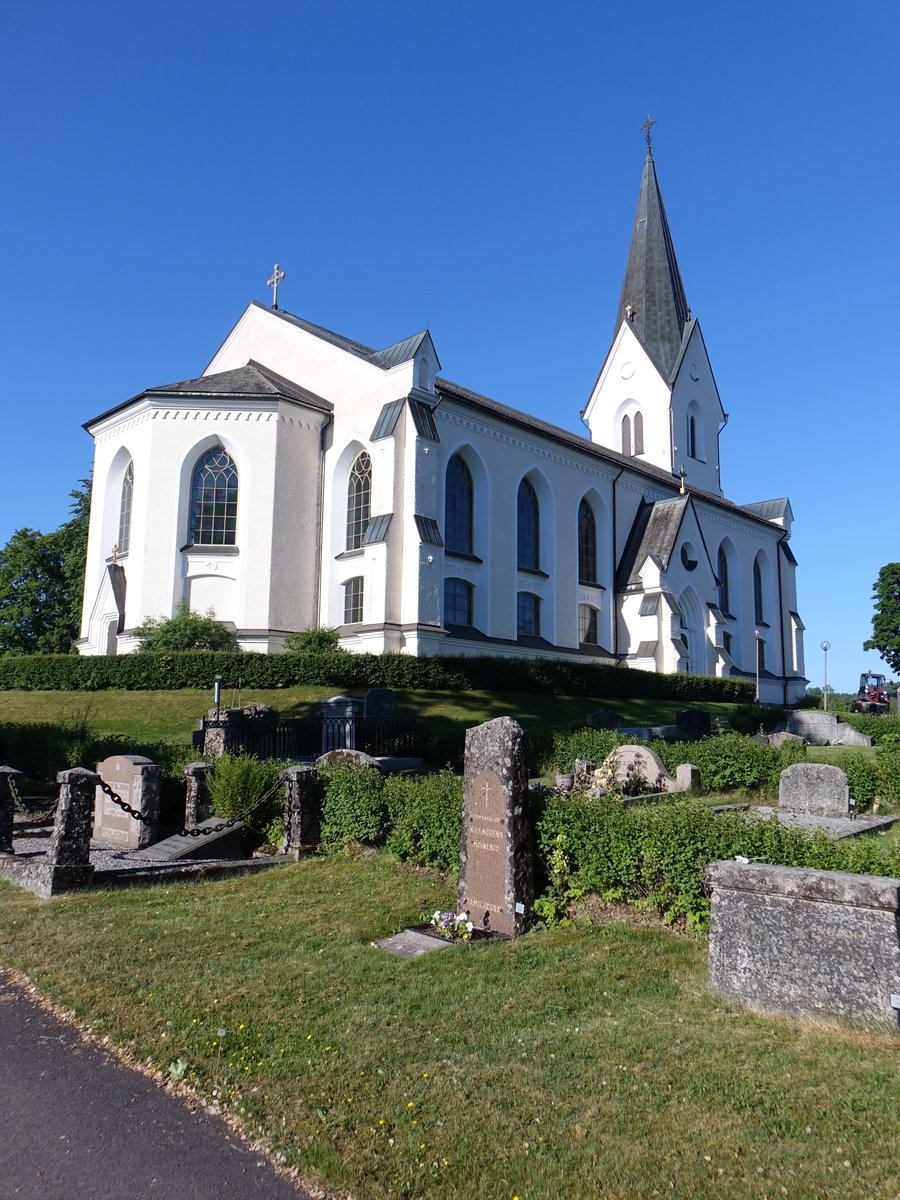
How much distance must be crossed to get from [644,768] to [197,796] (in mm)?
6775

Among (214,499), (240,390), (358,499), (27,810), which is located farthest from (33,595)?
(27,810)

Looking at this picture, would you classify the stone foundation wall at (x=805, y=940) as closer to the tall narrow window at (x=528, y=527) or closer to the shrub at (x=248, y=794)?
the shrub at (x=248, y=794)

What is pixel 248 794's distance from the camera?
11.5 metres

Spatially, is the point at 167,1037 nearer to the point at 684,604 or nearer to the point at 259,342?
the point at 259,342

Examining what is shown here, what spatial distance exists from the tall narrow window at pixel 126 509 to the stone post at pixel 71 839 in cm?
2273

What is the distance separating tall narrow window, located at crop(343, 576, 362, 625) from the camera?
2955 cm

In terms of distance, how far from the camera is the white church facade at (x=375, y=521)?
28.6 metres

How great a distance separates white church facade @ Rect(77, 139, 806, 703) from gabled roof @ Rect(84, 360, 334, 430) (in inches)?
3.5

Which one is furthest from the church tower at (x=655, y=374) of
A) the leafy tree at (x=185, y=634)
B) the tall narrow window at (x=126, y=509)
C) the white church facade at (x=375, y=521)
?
the leafy tree at (x=185, y=634)

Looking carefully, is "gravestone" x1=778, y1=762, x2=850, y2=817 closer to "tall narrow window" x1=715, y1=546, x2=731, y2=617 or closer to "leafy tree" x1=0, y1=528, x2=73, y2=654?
"tall narrow window" x1=715, y1=546, x2=731, y2=617

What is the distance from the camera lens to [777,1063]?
14.5 ft

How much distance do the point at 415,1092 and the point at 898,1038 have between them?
2677 millimetres

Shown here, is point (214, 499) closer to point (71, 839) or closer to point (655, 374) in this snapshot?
point (71, 839)

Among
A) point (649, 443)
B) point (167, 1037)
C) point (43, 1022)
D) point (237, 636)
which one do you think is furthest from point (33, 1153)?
point (649, 443)
